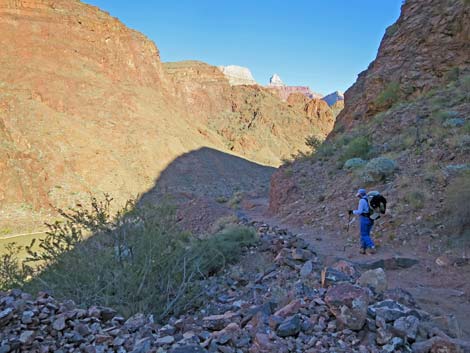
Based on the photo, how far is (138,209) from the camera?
5312 millimetres

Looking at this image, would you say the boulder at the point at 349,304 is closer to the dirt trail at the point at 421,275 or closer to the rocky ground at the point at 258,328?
the rocky ground at the point at 258,328

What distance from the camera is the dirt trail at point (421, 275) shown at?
445 cm

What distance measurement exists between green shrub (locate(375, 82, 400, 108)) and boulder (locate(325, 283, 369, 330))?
14838mm

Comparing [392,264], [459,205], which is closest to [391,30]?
[459,205]

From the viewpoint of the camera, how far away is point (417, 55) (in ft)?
55.1

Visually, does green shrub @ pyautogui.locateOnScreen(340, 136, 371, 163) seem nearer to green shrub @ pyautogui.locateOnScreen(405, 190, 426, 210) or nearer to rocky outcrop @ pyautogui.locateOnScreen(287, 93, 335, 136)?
green shrub @ pyautogui.locateOnScreen(405, 190, 426, 210)

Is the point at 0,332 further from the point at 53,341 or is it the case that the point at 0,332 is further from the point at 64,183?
the point at 64,183

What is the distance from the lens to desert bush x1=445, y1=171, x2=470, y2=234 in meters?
6.54

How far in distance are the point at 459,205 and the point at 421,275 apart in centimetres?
196

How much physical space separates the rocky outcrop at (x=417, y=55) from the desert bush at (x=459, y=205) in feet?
32.5

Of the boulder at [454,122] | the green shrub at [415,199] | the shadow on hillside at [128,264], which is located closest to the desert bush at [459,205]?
the green shrub at [415,199]

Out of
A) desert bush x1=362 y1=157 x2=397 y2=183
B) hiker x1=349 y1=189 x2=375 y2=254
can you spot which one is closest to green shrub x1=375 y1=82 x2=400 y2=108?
desert bush x1=362 y1=157 x2=397 y2=183

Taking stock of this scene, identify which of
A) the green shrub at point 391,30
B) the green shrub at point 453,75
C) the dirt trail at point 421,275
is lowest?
the dirt trail at point 421,275

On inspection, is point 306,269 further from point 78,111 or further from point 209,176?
point 78,111
